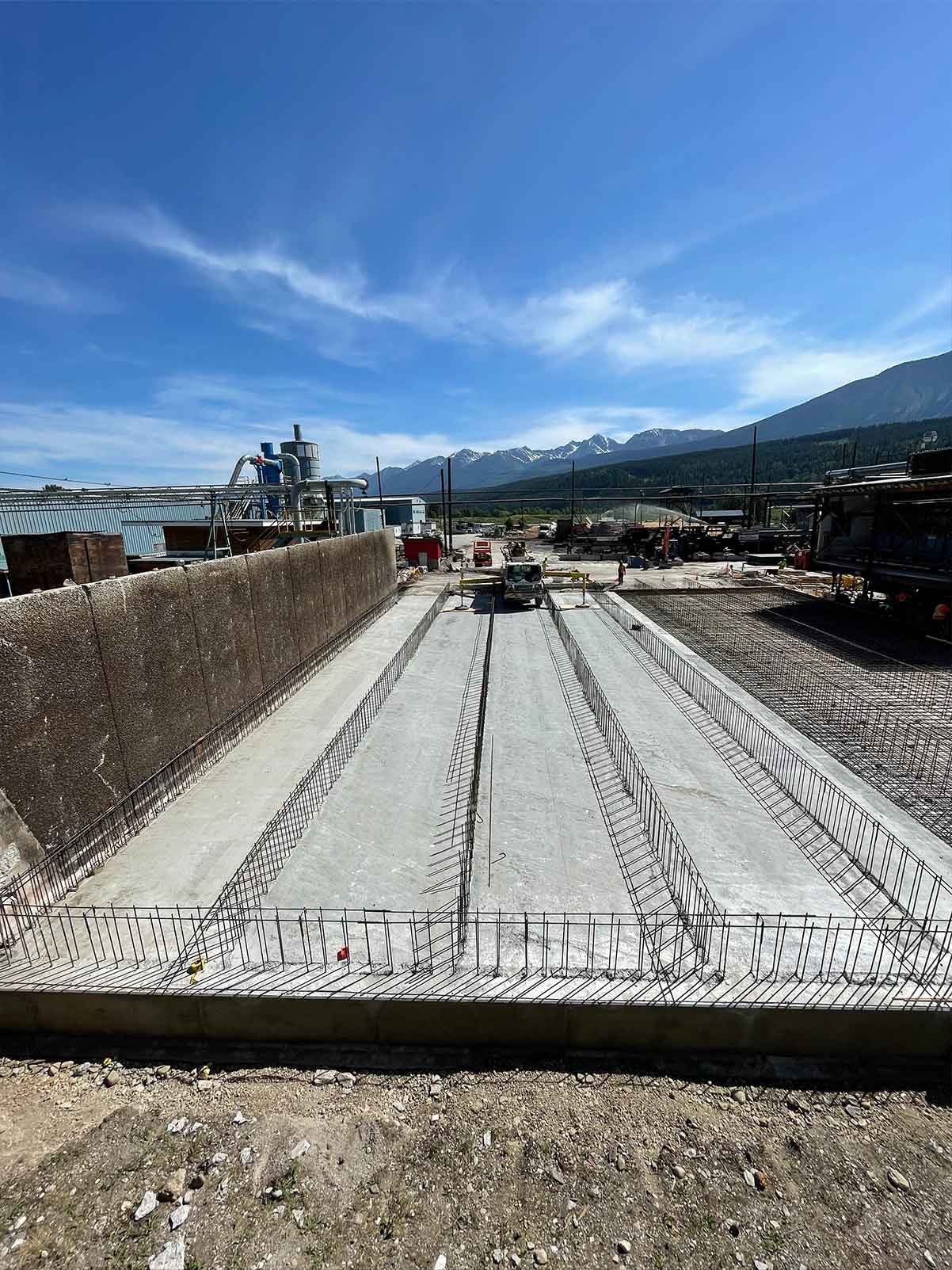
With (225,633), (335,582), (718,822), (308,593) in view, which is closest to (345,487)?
(335,582)

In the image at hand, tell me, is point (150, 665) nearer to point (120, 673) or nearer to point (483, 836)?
point (120, 673)

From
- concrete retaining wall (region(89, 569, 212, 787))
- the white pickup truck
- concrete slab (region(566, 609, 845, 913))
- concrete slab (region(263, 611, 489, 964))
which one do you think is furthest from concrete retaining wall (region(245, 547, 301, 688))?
the white pickup truck

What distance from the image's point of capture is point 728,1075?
18.1 ft

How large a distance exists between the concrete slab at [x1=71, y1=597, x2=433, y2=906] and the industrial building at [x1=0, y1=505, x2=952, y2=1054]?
59 mm

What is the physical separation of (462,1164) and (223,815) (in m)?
6.65

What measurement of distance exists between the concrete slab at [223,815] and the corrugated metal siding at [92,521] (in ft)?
44.7

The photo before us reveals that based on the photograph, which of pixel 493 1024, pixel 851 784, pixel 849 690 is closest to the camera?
pixel 493 1024

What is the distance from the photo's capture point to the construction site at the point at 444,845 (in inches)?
231

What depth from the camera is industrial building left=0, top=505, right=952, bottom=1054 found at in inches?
231

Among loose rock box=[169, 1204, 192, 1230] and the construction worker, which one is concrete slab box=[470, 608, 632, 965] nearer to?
loose rock box=[169, 1204, 192, 1230]

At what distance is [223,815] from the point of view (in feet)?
31.6

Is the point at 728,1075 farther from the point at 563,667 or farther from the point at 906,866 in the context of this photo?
the point at 563,667

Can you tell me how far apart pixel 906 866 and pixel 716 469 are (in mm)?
195431

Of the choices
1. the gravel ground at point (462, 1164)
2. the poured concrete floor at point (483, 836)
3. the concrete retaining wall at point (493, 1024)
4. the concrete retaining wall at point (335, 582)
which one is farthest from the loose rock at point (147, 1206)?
the concrete retaining wall at point (335, 582)
